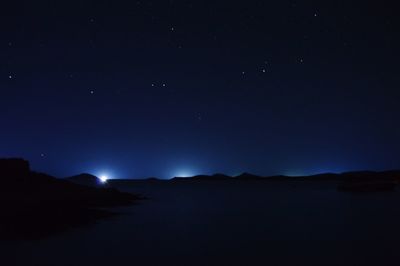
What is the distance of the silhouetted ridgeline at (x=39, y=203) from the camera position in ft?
103

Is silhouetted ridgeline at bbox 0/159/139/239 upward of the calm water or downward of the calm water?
upward

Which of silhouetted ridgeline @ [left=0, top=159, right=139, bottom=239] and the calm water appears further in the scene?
silhouetted ridgeline @ [left=0, top=159, right=139, bottom=239]

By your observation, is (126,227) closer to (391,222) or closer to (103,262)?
(103,262)

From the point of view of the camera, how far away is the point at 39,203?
3744 centimetres

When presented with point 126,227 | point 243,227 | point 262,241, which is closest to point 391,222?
point 243,227

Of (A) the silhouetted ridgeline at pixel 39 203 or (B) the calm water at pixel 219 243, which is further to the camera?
(A) the silhouetted ridgeline at pixel 39 203

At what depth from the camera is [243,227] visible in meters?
39.1

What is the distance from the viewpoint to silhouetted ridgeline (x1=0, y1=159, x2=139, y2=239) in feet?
103

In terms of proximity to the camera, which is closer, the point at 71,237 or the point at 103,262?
the point at 103,262

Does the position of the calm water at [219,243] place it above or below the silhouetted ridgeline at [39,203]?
below

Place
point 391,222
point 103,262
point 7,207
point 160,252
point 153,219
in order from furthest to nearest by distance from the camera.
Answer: point 153,219 < point 391,222 < point 7,207 < point 160,252 < point 103,262

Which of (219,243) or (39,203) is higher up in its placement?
(39,203)

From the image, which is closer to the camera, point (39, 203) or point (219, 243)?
point (219, 243)

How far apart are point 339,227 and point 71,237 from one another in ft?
73.3
